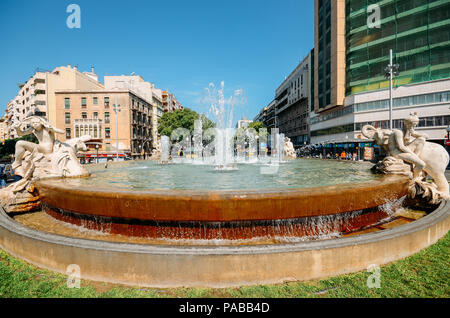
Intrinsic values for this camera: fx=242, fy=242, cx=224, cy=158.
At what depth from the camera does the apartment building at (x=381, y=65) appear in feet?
98.2

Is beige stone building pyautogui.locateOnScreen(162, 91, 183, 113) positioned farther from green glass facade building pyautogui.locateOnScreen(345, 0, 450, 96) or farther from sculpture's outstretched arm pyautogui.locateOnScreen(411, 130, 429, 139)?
sculpture's outstretched arm pyautogui.locateOnScreen(411, 130, 429, 139)

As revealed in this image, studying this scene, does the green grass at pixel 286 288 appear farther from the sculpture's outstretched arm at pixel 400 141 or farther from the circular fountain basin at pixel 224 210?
the sculpture's outstretched arm at pixel 400 141

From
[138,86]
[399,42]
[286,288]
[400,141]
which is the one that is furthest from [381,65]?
[138,86]

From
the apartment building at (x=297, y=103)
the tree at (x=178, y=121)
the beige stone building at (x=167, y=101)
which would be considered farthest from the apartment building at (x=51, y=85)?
the apartment building at (x=297, y=103)

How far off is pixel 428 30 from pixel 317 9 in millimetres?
23733

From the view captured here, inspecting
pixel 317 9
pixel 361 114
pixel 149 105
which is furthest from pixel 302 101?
pixel 149 105

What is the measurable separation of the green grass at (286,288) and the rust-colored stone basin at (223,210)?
996 millimetres

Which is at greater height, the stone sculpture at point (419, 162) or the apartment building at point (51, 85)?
the apartment building at point (51, 85)

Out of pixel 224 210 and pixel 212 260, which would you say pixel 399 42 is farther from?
pixel 212 260

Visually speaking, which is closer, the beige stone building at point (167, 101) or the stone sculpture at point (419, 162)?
the stone sculpture at point (419, 162)

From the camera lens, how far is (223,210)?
3727mm

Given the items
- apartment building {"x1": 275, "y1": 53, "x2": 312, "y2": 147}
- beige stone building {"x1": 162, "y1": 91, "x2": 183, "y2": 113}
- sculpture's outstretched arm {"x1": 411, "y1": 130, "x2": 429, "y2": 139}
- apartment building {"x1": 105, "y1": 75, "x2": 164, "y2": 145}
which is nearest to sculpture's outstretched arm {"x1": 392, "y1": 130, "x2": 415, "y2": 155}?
sculpture's outstretched arm {"x1": 411, "y1": 130, "x2": 429, "y2": 139}

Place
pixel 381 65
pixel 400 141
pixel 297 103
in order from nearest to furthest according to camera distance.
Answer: pixel 400 141
pixel 381 65
pixel 297 103

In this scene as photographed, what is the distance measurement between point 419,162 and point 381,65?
3616 cm
